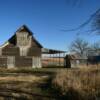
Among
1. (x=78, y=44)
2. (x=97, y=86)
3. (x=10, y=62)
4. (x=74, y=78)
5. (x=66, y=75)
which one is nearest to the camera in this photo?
(x=97, y=86)

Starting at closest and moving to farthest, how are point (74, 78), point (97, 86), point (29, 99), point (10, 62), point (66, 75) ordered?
point (29, 99) < point (97, 86) < point (74, 78) < point (66, 75) < point (10, 62)

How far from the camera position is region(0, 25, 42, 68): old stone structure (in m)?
53.1

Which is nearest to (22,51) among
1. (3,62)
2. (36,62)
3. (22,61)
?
(22,61)

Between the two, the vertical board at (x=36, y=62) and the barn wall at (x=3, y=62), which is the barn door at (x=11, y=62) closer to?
the barn wall at (x=3, y=62)

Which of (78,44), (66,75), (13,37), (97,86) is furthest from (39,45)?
(78,44)

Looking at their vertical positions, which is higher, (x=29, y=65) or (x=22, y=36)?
(x=22, y=36)

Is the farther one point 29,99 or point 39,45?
point 39,45

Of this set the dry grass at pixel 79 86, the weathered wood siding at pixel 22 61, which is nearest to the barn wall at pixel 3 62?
the weathered wood siding at pixel 22 61

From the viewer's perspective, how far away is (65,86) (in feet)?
55.6

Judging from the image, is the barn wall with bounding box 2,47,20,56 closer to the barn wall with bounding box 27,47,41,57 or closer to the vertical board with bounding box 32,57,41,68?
the barn wall with bounding box 27,47,41,57

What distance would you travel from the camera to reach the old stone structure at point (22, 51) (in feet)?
174

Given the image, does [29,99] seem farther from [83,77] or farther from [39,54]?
[39,54]

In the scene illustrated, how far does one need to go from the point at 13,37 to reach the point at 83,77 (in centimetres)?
3764

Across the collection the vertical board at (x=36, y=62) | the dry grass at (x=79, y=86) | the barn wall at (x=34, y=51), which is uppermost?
the barn wall at (x=34, y=51)
